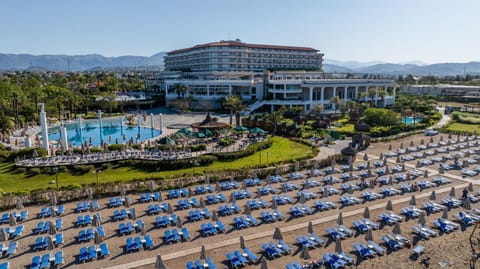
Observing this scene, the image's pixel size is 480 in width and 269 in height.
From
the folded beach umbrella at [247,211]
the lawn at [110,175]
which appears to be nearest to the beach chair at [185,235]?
the folded beach umbrella at [247,211]

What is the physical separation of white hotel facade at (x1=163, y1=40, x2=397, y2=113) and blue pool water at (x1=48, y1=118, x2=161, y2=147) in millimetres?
28014

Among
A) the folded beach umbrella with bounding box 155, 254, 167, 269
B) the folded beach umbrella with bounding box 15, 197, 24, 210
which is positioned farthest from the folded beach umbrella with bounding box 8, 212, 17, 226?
the folded beach umbrella with bounding box 155, 254, 167, 269

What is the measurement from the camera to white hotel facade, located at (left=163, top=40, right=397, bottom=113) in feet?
284

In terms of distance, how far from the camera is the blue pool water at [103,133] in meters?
54.6

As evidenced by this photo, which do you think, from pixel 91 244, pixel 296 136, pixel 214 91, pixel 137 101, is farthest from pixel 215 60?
pixel 91 244

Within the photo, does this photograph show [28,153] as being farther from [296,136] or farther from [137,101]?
[137,101]

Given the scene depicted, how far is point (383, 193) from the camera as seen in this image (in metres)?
28.8

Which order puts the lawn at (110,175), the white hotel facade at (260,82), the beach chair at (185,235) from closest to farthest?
the beach chair at (185,235) → the lawn at (110,175) → the white hotel facade at (260,82)

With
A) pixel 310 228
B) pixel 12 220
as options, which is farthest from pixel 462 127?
pixel 12 220

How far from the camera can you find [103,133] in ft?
201

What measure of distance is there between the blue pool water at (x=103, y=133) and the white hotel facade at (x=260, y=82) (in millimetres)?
28014

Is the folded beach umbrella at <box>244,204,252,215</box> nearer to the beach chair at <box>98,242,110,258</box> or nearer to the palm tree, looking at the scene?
the beach chair at <box>98,242,110,258</box>

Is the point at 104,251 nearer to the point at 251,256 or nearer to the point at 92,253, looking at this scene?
the point at 92,253

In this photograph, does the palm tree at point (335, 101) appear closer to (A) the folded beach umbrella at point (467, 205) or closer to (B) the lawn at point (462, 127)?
(B) the lawn at point (462, 127)
